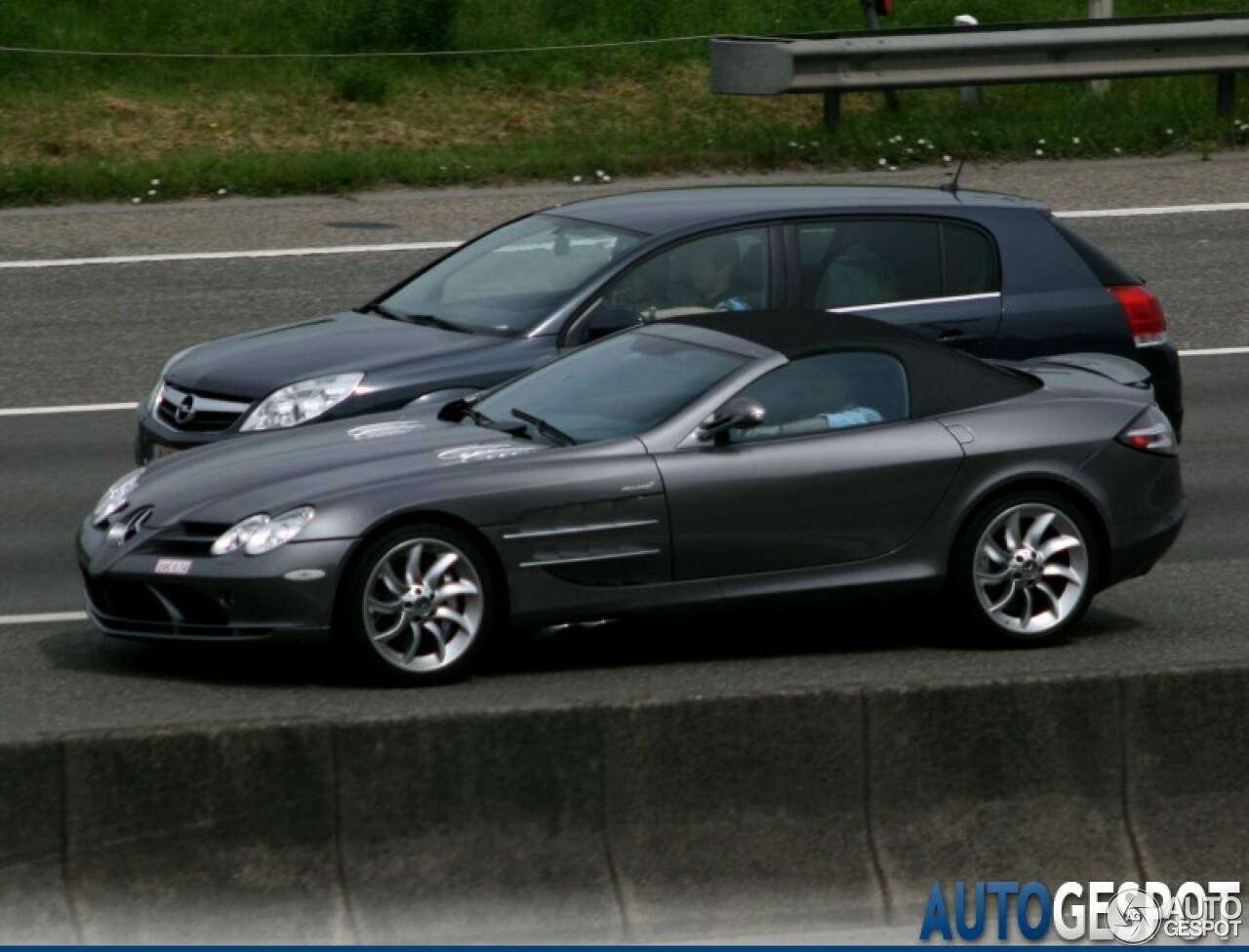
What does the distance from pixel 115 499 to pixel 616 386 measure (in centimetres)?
197

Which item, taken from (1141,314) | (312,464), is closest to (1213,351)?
(1141,314)

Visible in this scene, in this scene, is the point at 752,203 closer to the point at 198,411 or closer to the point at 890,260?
the point at 890,260

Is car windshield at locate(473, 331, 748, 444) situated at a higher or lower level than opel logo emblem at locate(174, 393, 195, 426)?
higher

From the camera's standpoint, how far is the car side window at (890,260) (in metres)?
11.2

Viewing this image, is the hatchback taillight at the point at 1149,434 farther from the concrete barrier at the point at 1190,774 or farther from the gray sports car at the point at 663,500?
the concrete barrier at the point at 1190,774

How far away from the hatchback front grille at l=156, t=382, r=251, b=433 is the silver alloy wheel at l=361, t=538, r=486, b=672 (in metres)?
2.37

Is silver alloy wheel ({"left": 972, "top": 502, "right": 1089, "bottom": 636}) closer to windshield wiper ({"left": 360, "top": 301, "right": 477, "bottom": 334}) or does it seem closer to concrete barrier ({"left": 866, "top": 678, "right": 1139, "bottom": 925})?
concrete barrier ({"left": 866, "top": 678, "right": 1139, "bottom": 925})

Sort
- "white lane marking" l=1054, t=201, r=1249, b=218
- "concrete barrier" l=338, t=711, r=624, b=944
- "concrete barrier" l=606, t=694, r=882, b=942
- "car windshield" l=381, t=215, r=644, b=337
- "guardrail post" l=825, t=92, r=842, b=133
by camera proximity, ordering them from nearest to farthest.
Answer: "concrete barrier" l=338, t=711, r=624, b=944, "concrete barrier" l=606, t=694, r=882, b=942, "car windshield" l=381, t=215, r=644, b=337, "white lane marking" l=1054, t=201, r=1249, b=218, "guardrail post" l=825, t=92, r=842, b=133

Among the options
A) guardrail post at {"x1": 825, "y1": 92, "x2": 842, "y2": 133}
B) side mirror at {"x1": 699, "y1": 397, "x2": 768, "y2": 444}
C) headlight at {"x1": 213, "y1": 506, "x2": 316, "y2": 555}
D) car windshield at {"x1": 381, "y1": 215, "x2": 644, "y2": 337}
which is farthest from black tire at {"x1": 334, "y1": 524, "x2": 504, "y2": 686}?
guardrail post at {"x1": 825, "y1": 92, "x2": 842, "y2": 133}

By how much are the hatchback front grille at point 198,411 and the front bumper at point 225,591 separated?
203 cm

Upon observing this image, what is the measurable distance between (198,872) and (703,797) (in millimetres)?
1412

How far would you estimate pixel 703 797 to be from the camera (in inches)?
264

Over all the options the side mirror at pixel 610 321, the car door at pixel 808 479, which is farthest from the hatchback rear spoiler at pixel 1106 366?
the side mirror at pixel 610 321

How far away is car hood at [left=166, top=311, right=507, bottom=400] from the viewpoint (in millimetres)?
10656
